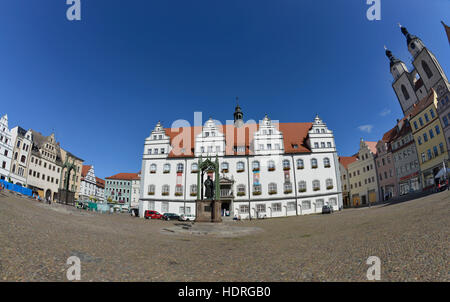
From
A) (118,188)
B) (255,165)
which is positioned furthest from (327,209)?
(118,188)

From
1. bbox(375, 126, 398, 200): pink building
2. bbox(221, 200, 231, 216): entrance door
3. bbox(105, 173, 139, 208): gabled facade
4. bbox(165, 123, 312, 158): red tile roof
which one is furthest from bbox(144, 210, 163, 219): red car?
bbox(105, 173, 139, 208): gabled facade

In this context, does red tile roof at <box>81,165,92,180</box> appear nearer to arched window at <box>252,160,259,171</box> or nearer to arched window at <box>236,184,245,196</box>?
arched window at <box>236,184,245,196</box>

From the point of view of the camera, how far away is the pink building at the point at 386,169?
43.4 meters

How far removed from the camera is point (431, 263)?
5051 millimetres

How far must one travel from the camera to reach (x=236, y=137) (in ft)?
138

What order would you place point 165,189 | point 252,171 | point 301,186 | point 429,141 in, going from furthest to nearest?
point 165,189 → point 252,171 → point 429,141 → point 301,186

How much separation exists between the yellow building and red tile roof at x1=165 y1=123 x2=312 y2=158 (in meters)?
17.7

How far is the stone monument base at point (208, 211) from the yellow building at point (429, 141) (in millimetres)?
33800

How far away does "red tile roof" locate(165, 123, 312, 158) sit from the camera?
3950 cm

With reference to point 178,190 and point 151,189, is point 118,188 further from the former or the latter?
point 178,190

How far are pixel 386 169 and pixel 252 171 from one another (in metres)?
28.8

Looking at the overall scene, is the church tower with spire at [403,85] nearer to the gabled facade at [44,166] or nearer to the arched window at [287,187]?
the arched window at [287,187]
